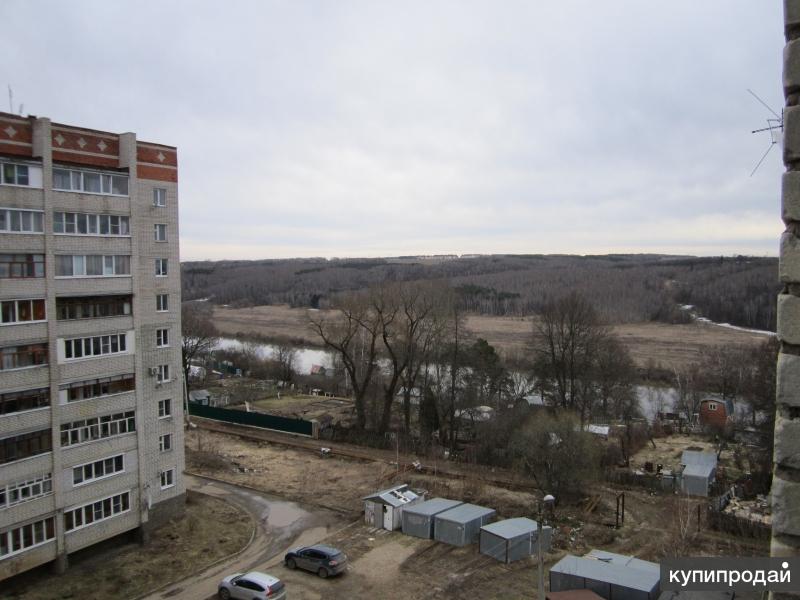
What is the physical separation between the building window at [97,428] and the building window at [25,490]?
3.24ft

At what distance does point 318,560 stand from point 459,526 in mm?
4233

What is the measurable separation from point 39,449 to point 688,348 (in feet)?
197

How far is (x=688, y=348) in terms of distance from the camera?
61875mm

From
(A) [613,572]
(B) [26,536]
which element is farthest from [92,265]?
(A) [613,572]

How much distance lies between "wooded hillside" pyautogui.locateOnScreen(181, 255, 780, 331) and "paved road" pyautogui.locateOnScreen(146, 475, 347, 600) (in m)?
40.6

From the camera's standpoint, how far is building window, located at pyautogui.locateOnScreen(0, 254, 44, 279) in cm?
1457

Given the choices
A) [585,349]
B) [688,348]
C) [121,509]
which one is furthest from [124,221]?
[688,348]

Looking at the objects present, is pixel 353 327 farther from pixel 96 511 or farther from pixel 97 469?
pixel 96 511

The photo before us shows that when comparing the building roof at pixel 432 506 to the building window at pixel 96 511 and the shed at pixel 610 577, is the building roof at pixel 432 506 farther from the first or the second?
the building window at pixel 96 511

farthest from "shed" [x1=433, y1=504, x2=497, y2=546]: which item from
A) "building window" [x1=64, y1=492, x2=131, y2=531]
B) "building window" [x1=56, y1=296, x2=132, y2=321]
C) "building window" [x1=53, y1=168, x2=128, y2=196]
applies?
"building window" [x1=53, y1=168, x2=128, y2=196]

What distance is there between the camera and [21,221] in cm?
1489

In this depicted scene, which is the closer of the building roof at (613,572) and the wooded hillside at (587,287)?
the building roof at (613,572)

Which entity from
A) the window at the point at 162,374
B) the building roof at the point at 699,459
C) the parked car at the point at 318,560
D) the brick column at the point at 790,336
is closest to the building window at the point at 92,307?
the window at the point at 162,374

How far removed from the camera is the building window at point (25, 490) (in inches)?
566
